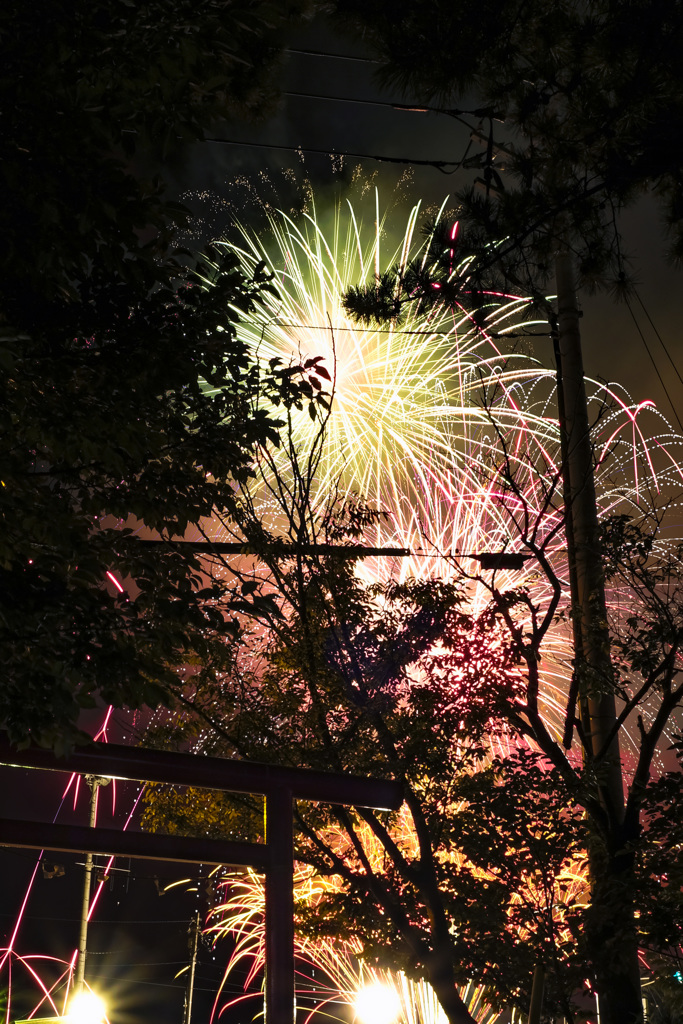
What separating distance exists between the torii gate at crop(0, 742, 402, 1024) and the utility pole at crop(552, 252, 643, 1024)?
2824 mm

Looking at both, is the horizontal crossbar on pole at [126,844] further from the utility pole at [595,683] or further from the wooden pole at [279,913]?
the utility pole at [595,683]

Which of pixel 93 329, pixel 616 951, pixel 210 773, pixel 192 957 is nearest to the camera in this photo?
pixel 93 329

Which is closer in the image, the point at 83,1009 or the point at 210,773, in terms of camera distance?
the point at 210,773

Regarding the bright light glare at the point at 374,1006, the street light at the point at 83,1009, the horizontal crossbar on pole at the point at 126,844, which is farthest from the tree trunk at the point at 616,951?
the street light at the point at 83,1009

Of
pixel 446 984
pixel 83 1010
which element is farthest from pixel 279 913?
pixel 83 1010

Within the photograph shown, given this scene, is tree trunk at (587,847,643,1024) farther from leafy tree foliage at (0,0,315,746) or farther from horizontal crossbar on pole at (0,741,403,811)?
→ leafy tree foliage at (0,0,315,746)

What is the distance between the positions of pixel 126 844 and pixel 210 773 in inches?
21.7

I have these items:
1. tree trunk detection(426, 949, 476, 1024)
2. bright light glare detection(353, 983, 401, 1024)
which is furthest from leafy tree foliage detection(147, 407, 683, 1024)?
bright light glare detection(353, 983, 401, 1024)

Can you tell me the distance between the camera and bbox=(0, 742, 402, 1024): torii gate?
414 centimetres

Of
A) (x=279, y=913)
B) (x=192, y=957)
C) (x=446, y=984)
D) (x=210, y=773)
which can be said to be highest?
(x=192, y=957)

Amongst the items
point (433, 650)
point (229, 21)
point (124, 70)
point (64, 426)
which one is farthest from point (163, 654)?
point (433, 650)

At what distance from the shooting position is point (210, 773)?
14.1 ft

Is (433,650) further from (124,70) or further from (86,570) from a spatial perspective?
(124,70)

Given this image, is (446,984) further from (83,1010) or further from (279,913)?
(83,1010)
